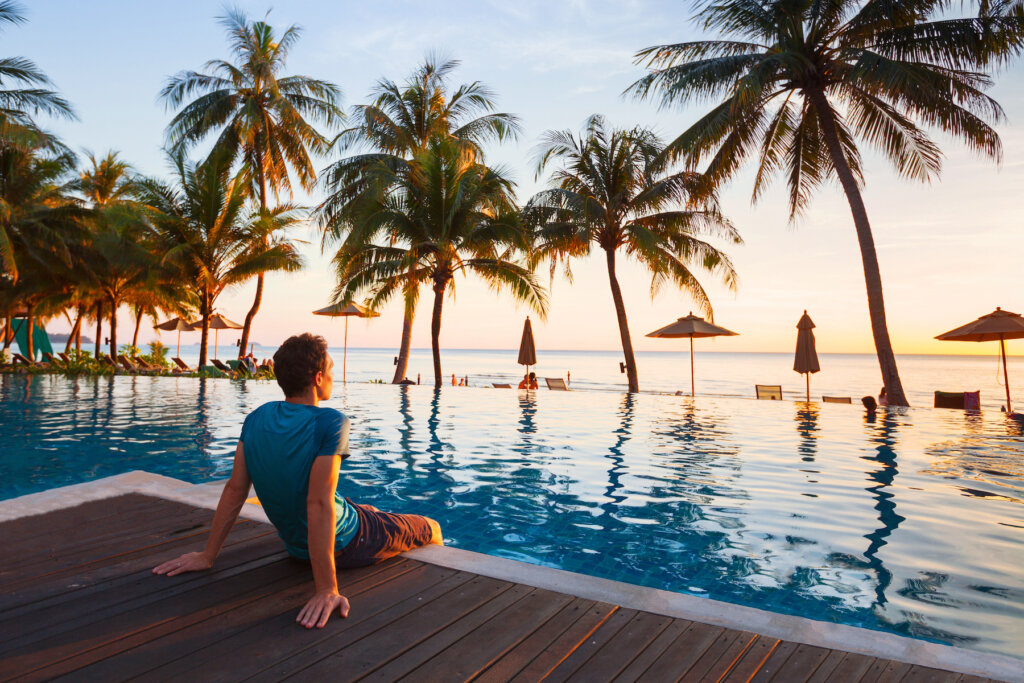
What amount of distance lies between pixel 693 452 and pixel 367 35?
11.3m

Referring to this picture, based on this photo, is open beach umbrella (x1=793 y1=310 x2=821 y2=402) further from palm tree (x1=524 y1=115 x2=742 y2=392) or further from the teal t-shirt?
the teal t-shirt

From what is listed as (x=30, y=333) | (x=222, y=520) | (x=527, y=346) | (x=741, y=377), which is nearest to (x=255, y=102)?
(x=527, y=346)

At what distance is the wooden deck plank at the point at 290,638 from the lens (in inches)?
73.2

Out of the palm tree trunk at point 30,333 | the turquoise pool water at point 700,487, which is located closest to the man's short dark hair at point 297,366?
the turquoise pool water at point 700,487

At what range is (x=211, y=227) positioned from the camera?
20.4 m

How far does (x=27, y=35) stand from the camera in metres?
16.5

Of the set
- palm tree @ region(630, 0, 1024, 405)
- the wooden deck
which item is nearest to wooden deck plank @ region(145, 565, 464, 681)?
the wooden deck

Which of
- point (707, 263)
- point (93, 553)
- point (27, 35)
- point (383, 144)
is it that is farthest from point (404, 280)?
point (93, 553)

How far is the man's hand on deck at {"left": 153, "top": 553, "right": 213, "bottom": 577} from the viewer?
265cm

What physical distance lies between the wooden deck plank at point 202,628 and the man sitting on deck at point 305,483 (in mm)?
140

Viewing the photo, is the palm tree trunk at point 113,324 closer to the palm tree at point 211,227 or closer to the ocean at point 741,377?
the palm tree at point 211,227

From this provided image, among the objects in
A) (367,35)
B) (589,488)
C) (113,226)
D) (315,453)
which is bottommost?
(589,488)

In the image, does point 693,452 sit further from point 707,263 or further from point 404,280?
point 404,280

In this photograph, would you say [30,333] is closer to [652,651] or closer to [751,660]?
[652,651]
